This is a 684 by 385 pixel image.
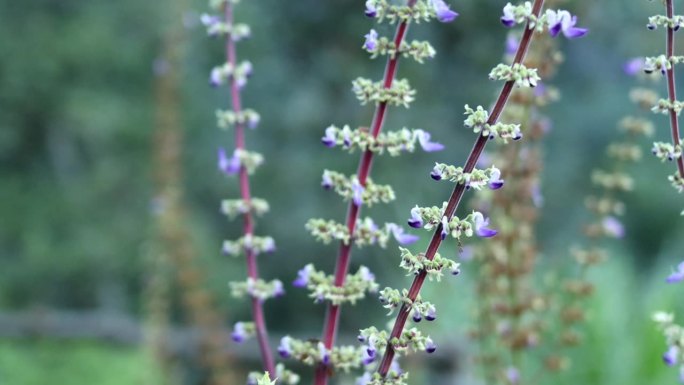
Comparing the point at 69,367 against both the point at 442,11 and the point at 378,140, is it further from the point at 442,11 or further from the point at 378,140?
the point at 442,11

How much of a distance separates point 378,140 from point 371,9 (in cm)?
15

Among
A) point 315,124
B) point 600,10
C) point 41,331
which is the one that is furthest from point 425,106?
point 41,331

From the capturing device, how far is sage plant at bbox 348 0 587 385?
2.86 ft

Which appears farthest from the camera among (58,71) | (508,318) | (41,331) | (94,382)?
(58,71)

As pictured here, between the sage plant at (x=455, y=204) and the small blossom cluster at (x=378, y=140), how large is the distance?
159mm

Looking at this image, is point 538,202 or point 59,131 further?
point 59,131

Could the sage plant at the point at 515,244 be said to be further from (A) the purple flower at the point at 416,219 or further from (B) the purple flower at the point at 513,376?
(A) the purple flower at the point at 416,219

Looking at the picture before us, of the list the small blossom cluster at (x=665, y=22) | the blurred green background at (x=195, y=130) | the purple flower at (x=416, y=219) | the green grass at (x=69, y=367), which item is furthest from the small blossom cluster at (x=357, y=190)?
the blurred green background at (x=195, y=130)

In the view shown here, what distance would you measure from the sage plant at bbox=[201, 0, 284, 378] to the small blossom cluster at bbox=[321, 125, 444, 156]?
278mm

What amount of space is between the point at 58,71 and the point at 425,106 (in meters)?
2.42

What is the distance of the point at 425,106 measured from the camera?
631 centimetres

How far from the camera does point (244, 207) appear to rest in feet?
4.36

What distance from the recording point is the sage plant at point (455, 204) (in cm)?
87

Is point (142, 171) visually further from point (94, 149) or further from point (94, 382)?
point (94, 382)
